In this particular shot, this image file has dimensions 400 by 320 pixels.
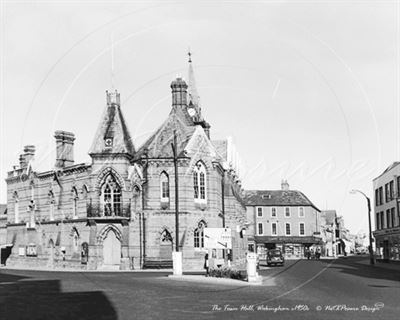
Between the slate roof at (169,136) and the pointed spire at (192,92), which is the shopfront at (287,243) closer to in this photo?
the pointed spire at (192,92)

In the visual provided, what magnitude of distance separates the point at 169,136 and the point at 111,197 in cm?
660

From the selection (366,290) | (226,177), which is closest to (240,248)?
(226,177)

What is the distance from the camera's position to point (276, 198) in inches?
3440

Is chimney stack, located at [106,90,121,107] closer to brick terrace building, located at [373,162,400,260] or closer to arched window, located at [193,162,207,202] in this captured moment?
arched window, located at [193,162,207,202]

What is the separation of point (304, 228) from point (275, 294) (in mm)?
66166

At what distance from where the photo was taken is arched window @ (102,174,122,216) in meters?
45.6

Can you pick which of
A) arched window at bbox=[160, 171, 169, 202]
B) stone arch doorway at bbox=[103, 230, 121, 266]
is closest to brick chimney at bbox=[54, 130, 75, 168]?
stone arch doorway at bbox=[103, 230, 121, 266]

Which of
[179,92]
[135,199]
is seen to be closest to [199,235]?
[135,199]

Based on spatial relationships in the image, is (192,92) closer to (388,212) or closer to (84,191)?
(84,191)

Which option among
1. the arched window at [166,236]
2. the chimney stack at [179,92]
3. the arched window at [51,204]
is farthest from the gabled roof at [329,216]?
the arched window at [166,236]

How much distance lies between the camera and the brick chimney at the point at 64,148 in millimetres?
52062

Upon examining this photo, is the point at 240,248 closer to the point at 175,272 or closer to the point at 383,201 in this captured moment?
the point at 383,201

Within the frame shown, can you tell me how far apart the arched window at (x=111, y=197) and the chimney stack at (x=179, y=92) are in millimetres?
9415

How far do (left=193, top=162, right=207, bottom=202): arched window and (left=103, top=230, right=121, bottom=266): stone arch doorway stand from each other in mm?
7032
